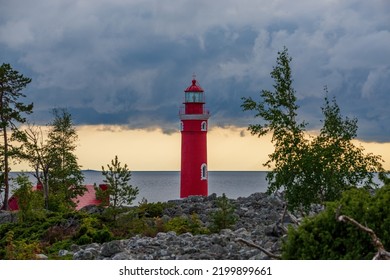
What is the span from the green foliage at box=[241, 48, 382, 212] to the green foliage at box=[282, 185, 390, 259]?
17.3 feet

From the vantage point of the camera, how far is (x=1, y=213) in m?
28.0

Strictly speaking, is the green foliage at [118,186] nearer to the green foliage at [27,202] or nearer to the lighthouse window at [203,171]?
the green foliage at [27,202]

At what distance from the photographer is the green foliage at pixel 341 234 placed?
9.27m

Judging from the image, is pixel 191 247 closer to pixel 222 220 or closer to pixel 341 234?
pixel 341 234

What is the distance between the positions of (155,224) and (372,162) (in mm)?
5759

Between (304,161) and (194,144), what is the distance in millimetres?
17158

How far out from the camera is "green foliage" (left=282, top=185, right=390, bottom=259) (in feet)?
30.4

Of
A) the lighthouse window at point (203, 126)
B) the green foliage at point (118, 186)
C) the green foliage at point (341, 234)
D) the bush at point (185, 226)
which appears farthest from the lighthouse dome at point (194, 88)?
the green foliage at point (341, 234)

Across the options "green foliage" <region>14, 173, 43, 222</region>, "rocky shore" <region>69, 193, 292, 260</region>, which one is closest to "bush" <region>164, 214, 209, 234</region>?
"rocky shore" <region>69, 193, 292, 260</region>

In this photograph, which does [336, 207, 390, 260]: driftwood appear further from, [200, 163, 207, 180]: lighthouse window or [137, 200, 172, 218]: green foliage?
[200, 163, 207, 180]: lighthouse window

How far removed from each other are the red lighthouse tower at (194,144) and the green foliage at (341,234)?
2187 centimetres
